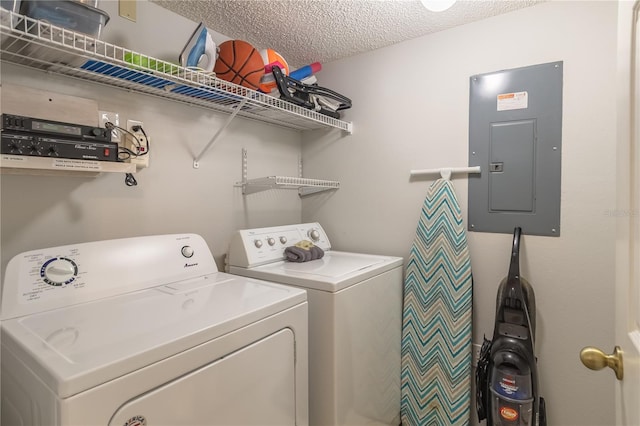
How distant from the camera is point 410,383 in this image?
1.89 metres

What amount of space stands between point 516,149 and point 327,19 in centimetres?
118

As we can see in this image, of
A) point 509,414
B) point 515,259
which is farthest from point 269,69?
point 509,414

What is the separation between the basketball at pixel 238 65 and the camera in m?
1.59

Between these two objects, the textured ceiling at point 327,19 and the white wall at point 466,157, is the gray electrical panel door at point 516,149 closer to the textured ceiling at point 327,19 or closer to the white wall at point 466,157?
the white wall at point 466,157

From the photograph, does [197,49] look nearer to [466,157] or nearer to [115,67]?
[115,67]

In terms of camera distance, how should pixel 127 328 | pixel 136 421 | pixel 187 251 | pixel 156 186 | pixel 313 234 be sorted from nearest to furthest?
pixel 136 421
pixel 127 328
pixel 187 251
pixel 156 186
pixel 313 234

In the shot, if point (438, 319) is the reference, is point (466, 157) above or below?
above

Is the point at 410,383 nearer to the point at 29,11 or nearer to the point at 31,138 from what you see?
the point at 31,138

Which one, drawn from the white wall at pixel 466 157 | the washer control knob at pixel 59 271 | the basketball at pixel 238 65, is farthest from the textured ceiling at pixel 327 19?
the washer control knob at pixel 59 271

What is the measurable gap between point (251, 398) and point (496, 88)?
1809mm

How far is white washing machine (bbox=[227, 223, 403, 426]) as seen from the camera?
1.41 metres

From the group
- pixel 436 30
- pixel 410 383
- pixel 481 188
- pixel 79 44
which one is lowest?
pixel 410 383

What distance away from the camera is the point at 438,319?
1.83 m

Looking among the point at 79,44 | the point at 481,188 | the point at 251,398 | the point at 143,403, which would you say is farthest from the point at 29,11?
the point at 481,188
